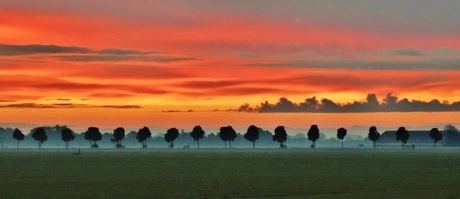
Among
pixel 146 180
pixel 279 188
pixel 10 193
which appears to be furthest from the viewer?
pixel 146 180

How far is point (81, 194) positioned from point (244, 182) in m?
15.2

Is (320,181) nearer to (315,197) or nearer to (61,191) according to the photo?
(315,197)

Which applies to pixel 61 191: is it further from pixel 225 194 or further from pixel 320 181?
pixel 320 181

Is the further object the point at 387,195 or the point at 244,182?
the point at 244,182

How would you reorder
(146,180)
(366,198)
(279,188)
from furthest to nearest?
(146,180), (279,188), (366,198)

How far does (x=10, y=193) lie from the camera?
52.7m

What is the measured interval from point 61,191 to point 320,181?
68.0ft

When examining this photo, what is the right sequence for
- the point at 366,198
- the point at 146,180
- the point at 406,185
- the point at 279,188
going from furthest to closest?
the point at 146,180 → the point at 406,185 → the point at 279,188 → the point at 366,198

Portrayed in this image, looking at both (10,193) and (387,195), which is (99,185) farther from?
(387,195)

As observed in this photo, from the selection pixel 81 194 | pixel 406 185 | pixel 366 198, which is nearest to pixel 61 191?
pixel 81 194

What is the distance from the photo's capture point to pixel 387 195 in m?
51.8

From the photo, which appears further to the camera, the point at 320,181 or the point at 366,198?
the point at 320,181

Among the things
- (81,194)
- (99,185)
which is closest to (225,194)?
(81,194)

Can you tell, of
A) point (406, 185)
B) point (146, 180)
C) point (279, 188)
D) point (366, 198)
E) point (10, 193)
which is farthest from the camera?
point (146, 180)
